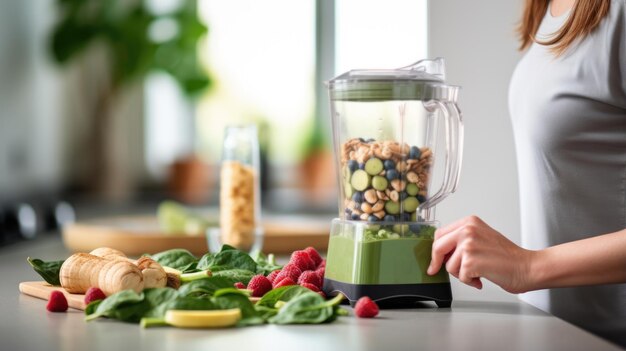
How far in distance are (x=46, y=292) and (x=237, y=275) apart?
0.87 ft

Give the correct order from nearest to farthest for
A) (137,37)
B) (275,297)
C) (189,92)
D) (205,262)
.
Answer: (275,297) < (205,262) < (137,37) < (189,92)

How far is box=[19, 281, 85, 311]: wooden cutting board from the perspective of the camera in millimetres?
1190

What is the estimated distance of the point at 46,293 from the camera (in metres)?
1.29

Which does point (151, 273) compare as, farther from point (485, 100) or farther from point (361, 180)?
point (485, 100)

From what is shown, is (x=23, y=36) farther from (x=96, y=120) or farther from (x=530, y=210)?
(x=530, y=210)

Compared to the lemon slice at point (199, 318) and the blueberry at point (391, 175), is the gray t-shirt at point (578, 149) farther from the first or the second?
the lemon slice at point (199, 318)

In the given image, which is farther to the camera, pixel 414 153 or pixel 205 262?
pixel 205 262

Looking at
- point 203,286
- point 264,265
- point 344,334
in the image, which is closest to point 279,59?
point 264,265

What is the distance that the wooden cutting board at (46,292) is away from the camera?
119cm

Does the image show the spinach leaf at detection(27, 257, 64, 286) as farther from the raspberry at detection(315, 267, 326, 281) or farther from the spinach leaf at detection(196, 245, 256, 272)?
the raspberry at detection(315, 267, 326, 281)

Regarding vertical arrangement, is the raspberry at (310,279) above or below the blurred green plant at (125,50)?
below

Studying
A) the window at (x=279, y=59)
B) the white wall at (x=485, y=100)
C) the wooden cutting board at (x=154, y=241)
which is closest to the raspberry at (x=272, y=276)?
the white wall at (x=485, y=100)

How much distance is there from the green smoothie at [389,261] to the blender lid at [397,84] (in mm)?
186

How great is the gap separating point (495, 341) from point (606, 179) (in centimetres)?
53
